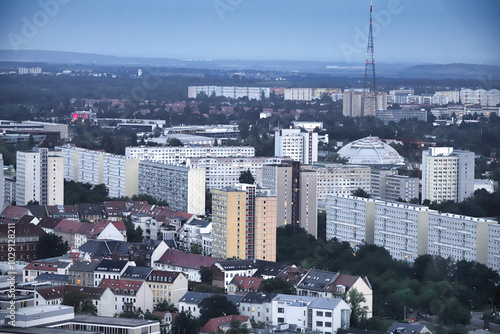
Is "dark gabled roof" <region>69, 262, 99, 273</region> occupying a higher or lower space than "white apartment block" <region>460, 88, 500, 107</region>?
lower

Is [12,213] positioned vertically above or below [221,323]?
above

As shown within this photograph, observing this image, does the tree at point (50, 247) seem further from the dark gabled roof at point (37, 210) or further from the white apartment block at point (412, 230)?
the white apartment block at point (412, 230)

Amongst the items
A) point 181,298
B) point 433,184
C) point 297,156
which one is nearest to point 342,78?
point 297,156

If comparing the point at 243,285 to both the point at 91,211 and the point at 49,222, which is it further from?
the point at 91,211

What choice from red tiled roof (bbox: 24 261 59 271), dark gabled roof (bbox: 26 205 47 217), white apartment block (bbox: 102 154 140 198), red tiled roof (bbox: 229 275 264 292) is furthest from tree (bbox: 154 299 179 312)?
white apartment block (bbox: 102 154 140 198)

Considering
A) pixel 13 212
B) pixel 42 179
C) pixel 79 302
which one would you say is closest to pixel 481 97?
pixel 42 179

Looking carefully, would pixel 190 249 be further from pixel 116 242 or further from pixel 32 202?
pixel 32 202

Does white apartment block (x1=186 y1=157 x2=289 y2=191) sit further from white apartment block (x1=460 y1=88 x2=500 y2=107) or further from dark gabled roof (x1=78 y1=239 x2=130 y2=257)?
white apartment block (x1=460 y1=88 x2=500 y2=107)
